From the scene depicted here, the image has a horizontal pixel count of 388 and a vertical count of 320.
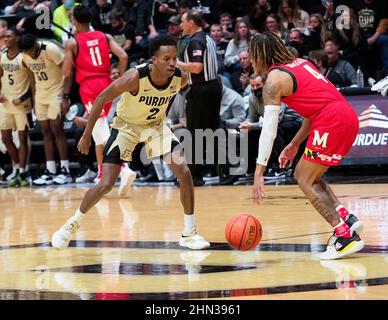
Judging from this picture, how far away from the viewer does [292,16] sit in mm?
16844

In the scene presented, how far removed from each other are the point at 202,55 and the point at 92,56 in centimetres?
158

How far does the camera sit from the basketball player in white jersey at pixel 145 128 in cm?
823

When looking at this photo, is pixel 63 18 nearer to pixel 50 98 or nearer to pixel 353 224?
pixel 50 98

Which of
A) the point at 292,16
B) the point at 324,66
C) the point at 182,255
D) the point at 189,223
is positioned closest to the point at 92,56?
the point at 324,66

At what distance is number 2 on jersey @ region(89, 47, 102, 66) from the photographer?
13.9 meters

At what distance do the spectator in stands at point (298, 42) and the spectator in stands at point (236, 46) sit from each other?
0.93 metres

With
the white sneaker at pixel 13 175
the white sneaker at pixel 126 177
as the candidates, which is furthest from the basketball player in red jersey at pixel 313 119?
the white sneaker at pixel 13 175

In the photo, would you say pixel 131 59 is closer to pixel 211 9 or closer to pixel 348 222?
pixel 211 9

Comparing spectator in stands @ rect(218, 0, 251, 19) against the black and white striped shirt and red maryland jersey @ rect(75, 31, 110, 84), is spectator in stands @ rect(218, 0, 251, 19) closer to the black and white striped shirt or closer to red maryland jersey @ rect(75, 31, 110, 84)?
the black and white striped shirt

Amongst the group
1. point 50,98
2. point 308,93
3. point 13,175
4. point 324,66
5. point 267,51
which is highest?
point 267,51

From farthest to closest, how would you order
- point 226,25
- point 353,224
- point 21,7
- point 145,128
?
1. point 21,7
2. point 226,25
3. point 145,128
4. point 353,224

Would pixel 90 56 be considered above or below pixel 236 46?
above

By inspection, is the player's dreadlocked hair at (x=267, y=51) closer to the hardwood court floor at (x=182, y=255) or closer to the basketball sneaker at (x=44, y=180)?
the hardwood court floor at (x=182, y=255)
